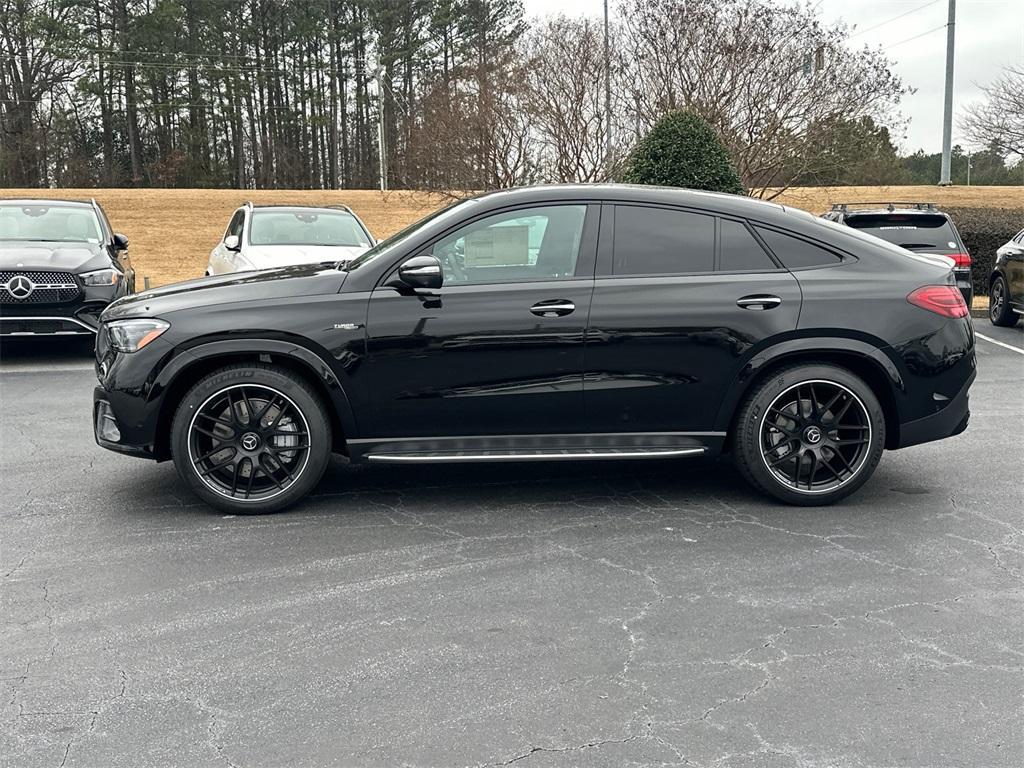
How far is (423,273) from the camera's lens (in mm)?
5117

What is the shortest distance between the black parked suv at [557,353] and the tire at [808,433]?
0.04 ft

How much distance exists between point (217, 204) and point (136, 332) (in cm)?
3599

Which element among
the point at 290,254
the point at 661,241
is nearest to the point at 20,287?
the point at 290,254

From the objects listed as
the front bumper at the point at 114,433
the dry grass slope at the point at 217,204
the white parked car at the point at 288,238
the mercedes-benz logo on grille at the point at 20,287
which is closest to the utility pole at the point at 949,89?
the dry grass slope at the point at 217,204

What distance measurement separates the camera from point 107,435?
5.35m

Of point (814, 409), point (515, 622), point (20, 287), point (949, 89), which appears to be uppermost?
point (949, 89)

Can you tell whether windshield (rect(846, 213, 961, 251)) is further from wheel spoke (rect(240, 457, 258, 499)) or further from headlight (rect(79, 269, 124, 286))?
wheel spoke (rect(240, 457, 258, 499))

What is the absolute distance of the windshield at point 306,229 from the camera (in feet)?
40.7

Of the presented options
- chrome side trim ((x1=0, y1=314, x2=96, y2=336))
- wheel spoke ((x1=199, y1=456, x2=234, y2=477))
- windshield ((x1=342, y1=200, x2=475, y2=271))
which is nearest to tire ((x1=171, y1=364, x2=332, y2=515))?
wheel spoke ((x1=199, y1=456, x2=234, y2=477))

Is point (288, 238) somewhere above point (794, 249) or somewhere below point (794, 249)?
above

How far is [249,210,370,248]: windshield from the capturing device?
12.4 m

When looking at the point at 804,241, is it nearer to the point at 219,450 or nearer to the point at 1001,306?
the point at 219,450

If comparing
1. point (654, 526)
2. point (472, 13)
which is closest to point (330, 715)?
point (654, 526)

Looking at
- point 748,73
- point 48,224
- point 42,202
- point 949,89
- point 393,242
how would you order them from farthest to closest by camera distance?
1. point 949,89
2. point 748,73
3. point 42,202
4. point 48,224
5. point 393,242
